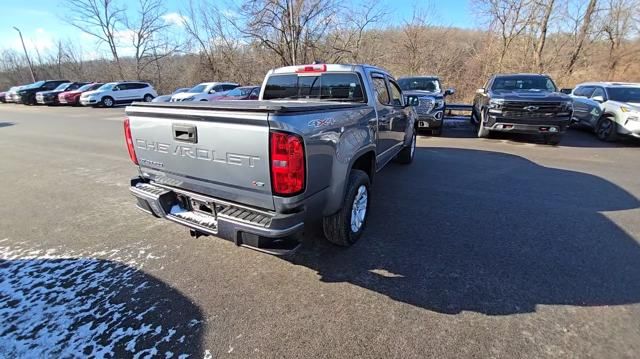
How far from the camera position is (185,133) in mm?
2676

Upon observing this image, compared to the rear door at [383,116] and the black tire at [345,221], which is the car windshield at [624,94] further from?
the black tire at [345,221]

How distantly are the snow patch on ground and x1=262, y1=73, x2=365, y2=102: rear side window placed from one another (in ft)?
9.54

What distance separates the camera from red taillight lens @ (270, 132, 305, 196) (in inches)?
89.5

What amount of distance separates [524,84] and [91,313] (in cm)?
1150

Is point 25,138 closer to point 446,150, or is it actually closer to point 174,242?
point 174,242

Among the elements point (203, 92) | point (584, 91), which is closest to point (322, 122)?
point (584, 91)

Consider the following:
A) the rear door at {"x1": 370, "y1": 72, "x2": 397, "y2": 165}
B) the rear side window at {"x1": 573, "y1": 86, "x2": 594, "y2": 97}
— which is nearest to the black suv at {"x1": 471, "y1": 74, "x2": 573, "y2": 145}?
the rear side window at {"x1": 573, "y1": 86, "x2": 594, "y2": 97}

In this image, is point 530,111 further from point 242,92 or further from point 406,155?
point 242,92

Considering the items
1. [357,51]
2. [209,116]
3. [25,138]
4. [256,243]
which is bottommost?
[25,138]

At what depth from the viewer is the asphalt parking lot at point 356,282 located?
2.25m

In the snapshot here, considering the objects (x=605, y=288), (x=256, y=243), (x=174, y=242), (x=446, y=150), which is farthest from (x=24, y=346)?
(x=446, y=150)

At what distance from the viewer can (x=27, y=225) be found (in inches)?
165

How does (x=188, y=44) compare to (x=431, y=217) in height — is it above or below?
above

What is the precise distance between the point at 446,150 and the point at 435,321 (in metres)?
6.78
